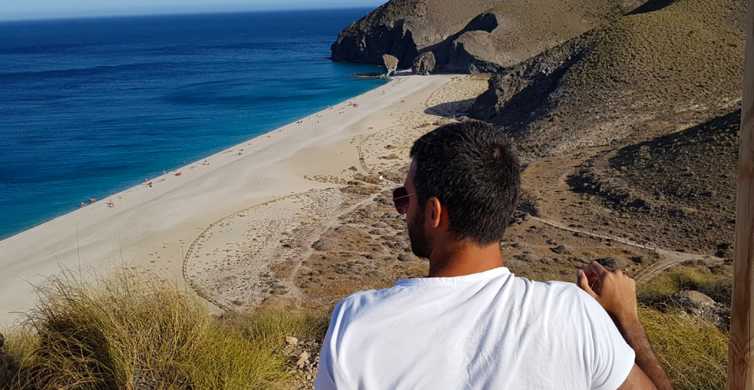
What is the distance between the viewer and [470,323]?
64.0 inches

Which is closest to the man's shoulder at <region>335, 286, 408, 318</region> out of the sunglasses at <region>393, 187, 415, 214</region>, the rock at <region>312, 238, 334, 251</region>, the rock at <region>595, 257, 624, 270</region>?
the sunglasses at <region>393, 187, 415, 214</region>

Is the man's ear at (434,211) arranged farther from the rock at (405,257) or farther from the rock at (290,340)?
the rock at (405,257)

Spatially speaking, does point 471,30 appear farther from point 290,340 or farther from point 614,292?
point 614,292

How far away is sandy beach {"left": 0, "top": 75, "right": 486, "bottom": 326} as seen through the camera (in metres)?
16.9

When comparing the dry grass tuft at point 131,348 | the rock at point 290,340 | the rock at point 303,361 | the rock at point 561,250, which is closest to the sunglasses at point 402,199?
the dry grass tuft at point 131,348

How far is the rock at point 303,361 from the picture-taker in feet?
20.4

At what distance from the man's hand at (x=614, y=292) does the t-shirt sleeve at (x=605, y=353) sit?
1.04 feet

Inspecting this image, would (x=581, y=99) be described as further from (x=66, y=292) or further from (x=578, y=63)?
(x=66, y=292)

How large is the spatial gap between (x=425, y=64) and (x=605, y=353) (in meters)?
57.3

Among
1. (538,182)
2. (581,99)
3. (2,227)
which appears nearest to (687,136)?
(538,182)

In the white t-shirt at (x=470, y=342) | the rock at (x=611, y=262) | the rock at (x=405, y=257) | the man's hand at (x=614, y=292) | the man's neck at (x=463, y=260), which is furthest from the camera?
the rock at (x=405, y=257)

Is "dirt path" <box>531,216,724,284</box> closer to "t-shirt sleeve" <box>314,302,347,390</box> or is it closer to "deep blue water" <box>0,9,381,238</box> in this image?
"t-shirt sleeve" <box>314,302,347,390</box>

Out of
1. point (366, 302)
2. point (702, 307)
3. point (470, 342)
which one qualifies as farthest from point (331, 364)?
point (702, 307)

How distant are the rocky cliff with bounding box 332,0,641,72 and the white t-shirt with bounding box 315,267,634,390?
5320 centimetres
